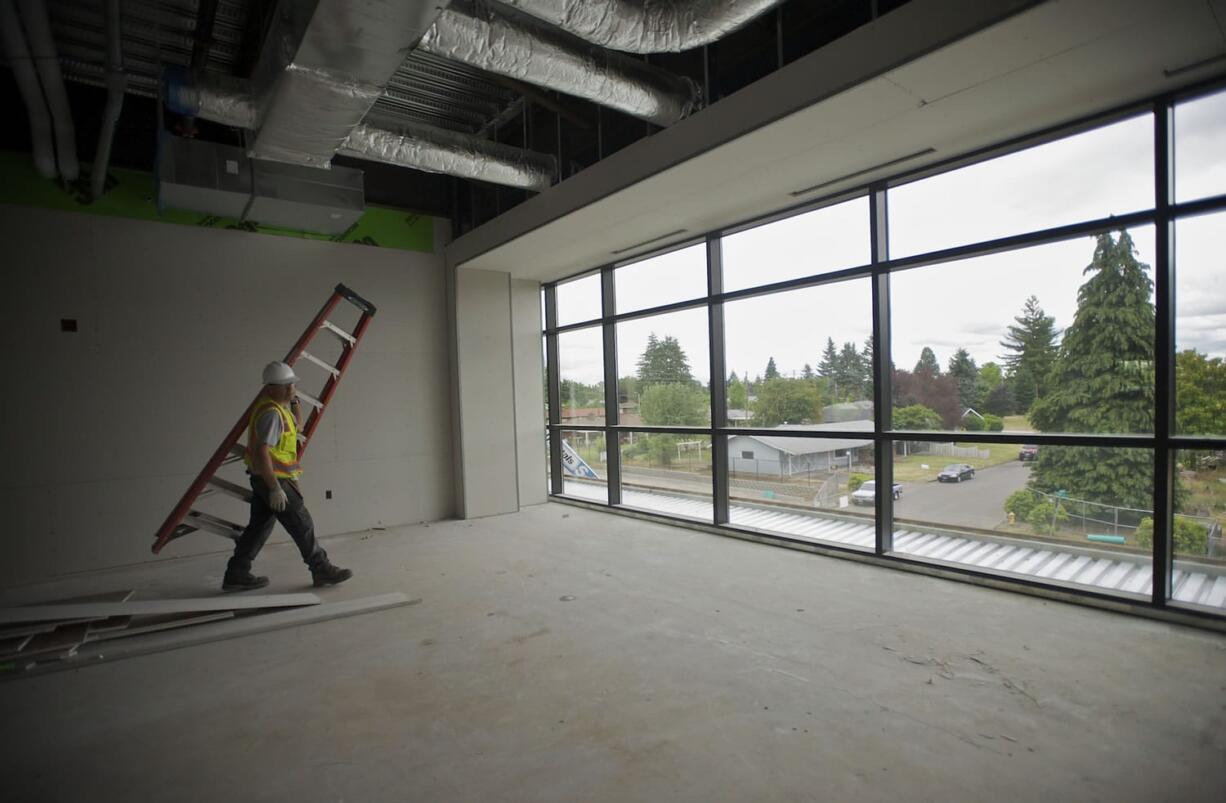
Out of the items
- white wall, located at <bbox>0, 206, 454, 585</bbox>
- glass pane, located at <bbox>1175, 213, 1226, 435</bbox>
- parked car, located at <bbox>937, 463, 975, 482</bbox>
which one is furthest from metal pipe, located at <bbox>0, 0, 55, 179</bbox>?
glass pane, located at <bbox>1175, 213, 1226, 435</bbox>

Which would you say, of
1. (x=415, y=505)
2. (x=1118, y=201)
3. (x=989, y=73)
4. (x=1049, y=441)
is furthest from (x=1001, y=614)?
(x=415, y=505)

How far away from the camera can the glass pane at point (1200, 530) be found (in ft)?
10.2

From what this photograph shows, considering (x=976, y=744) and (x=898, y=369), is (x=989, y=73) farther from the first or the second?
(x=976, y=744)

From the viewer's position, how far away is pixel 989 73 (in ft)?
9.36

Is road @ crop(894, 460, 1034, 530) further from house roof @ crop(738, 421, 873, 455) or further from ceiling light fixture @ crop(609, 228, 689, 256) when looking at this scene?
ceiling light fixture @ crop(609, 228, 689, 256)

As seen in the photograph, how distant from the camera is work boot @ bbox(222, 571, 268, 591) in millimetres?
4051

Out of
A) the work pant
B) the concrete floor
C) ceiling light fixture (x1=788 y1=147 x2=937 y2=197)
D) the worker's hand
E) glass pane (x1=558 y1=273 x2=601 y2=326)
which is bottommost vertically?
the concrete floor

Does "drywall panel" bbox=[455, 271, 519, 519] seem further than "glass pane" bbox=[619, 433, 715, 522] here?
Yes

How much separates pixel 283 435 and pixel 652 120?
3168mm

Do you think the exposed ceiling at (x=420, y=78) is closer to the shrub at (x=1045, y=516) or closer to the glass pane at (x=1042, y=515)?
the glass pane at (x=1042, y=515)

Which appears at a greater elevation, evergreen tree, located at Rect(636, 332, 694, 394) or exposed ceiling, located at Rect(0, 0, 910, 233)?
exposed ceiling, located at Rect(0, 0, 910, 233)

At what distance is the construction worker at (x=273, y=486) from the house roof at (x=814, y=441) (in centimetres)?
345

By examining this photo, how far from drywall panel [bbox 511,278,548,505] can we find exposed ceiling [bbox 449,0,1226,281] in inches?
81.7

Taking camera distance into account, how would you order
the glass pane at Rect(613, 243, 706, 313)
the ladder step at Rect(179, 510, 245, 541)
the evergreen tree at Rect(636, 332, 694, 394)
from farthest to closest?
the evergreen tree at Rect(636, 332, 694, 394)
the glass pane at Rect(613, 243, 706, 313)
the ladder step at Rect(179, 510, 245, 541)
